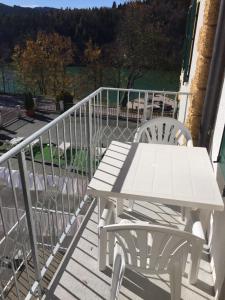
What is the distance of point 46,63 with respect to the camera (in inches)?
900

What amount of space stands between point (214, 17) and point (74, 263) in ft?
8.96

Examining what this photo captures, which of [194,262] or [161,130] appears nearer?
[194,262]

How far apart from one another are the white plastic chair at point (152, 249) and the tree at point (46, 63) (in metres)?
22.9

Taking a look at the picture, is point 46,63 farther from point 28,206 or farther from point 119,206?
point 28,206

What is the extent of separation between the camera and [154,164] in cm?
203

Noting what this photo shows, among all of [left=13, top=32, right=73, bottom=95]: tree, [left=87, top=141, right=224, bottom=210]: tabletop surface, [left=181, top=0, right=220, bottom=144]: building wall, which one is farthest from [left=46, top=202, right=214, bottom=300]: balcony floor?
[left=13, top=32, right=73, bottom=95]: tree

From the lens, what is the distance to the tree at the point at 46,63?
22938mm

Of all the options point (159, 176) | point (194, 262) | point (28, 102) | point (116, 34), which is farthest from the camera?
point (116, 34)

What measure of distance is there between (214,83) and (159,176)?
1.28m

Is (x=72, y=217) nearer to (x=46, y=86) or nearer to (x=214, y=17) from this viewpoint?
(x=214, y=17)

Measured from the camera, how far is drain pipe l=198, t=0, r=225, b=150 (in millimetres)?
2455

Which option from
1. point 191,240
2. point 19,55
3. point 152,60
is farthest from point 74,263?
point 19,55

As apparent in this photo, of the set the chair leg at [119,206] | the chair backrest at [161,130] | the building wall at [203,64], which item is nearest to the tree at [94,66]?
the building wall at [203,64]

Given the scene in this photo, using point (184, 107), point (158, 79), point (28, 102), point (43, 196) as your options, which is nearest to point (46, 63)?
point (28, 102)
